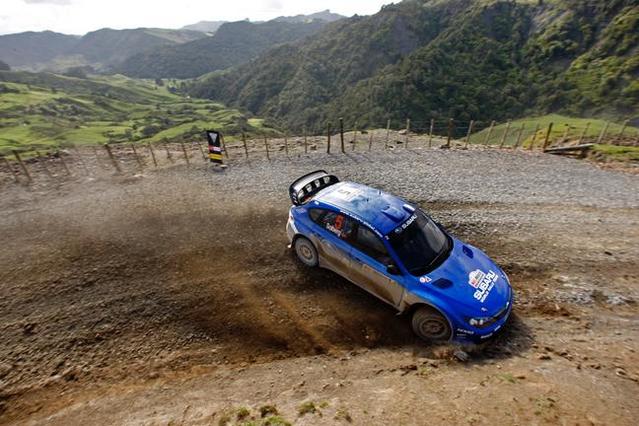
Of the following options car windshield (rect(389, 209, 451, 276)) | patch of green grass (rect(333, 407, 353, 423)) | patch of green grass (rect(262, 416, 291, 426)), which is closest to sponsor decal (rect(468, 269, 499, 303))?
car windshield (rect(389, 209, 451, 276))

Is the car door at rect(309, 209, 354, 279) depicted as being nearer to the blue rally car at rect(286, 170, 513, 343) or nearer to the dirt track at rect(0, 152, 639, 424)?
the blue rally car at rect(286, 170, 513, 343)

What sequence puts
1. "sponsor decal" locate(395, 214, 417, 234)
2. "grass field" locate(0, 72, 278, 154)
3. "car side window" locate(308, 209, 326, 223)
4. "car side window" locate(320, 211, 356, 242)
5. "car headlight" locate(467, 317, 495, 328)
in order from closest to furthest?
"car headlight" locate(467, 317, 495, 328)
"sponsor decal" locate(395, 214, 417, 234)
"car side window" locate(320, 211, 356, 242)
"car side window" locate(308, 209, 326, 223)
"grass field" locate(0, 72, 278, 154)

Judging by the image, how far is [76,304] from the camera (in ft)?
25.8

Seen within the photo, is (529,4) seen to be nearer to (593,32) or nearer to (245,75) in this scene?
(593,32)

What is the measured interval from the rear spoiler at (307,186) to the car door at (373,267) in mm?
2479

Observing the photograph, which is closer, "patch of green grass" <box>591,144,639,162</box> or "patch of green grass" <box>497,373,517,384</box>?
"patch of green grass" <box>497,373,517,384</box>

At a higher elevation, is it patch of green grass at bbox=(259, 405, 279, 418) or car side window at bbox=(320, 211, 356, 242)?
car side window at bbox=(320, 211, 356, 242)

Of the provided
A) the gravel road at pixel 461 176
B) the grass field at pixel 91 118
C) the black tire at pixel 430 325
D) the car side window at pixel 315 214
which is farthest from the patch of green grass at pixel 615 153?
the grass field at pixel 91 118

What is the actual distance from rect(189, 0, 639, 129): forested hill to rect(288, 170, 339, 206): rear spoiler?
75.2 metres

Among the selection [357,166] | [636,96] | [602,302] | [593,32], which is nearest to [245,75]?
[593,32]

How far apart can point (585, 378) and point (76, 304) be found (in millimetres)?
10333

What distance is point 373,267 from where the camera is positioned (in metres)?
6.93

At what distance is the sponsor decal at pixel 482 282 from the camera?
6.21 meters

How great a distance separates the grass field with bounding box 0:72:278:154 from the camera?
195ft
